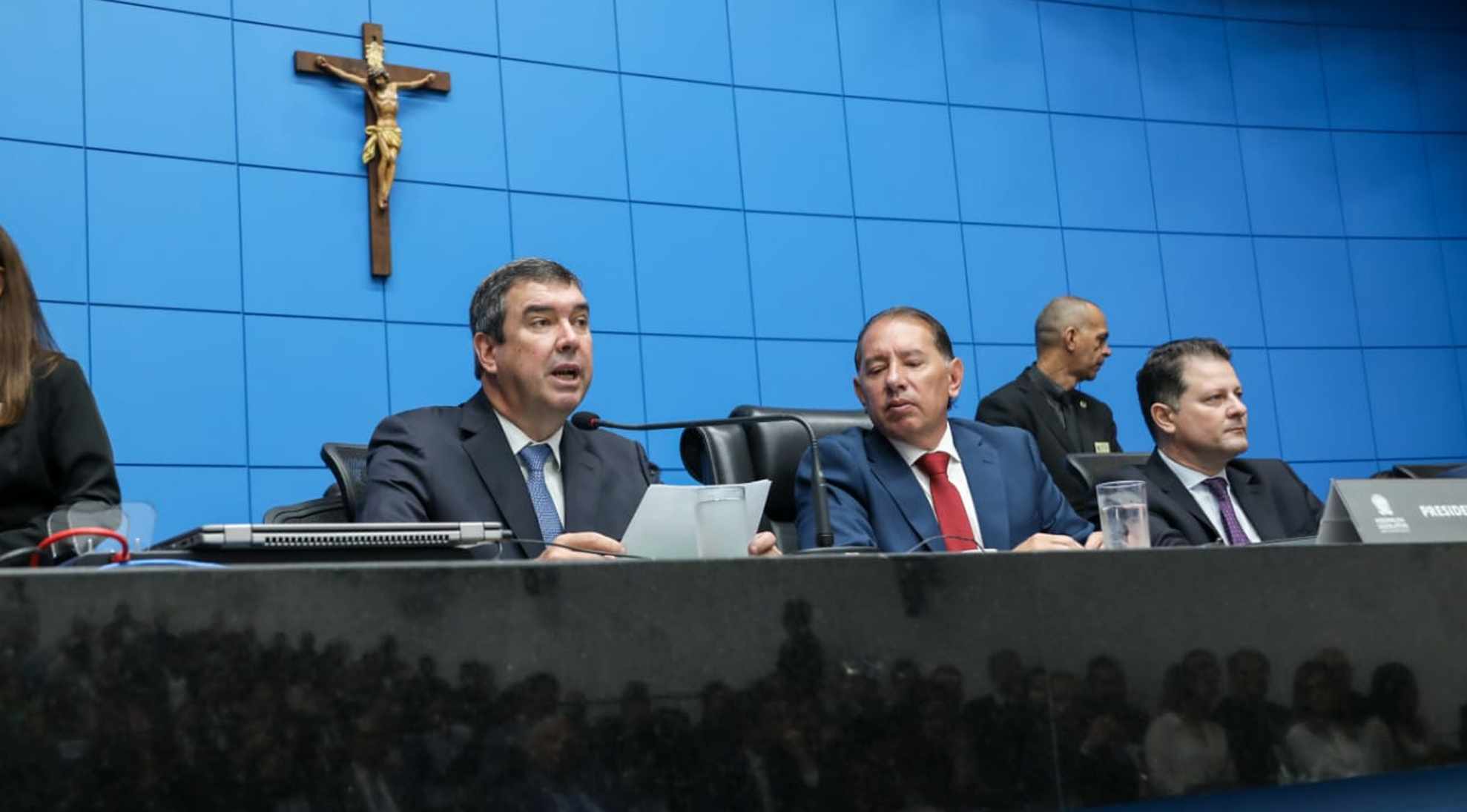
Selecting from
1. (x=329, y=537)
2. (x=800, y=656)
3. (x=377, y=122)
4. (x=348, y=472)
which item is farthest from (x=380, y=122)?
(x=800, y=656)

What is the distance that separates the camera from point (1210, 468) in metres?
3.03

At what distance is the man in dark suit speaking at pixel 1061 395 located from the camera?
4.41 metres

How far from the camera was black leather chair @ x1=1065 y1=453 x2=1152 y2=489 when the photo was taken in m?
2.97

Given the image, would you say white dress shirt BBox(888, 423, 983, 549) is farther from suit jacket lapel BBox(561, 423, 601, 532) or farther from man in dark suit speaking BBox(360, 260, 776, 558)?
suit jacket lapel BBox(561, 423, 601, 532)

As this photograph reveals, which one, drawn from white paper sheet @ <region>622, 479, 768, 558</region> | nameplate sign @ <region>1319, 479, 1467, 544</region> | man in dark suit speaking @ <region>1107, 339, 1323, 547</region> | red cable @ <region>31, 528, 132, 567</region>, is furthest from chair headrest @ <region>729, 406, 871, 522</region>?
red cable @ <region>31, 528, 132, 567</region>

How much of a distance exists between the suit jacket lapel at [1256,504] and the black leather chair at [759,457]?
34.4 inches

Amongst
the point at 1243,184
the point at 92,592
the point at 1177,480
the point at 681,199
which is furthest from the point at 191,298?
the point at 1243,184

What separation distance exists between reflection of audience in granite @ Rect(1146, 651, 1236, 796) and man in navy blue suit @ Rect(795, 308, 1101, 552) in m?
1.06

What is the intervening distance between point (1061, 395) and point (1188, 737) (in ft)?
11.1

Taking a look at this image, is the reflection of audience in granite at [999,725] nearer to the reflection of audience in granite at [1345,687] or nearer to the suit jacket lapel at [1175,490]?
the reflection of audience in granite at [1345,687]

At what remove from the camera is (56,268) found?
4.25 meters

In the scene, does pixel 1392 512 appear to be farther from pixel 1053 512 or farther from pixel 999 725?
pixel 1053 512

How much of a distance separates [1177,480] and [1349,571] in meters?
1.42

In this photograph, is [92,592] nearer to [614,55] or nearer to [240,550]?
[240,550]
